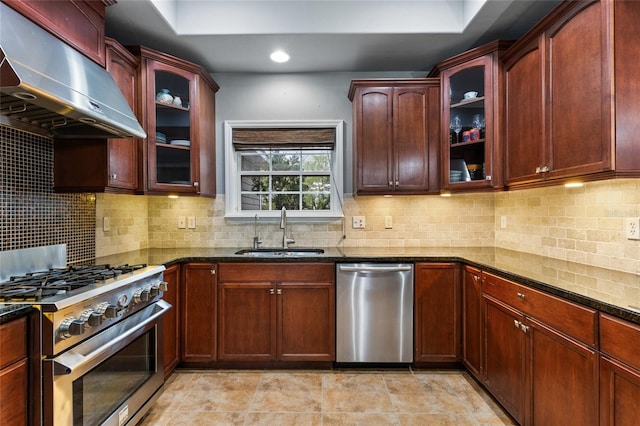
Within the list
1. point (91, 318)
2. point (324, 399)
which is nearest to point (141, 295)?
point (91, 318)

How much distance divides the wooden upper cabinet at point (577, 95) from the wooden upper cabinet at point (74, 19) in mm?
2748

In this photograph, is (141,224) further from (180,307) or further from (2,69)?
(2,69)

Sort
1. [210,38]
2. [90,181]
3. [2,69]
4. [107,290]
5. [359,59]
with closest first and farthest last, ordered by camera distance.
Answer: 1. [2,69]
2. [107,290]
3. [90,181]
4. [210,38]
5. [359,59]

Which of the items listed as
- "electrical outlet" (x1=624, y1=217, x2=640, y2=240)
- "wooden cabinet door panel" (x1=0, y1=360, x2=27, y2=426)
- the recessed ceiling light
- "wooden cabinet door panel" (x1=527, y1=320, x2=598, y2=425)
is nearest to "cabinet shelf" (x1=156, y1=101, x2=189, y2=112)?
the recessed ceiling light

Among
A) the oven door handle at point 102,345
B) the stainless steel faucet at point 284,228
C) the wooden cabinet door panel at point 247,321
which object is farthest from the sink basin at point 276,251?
the oven door handle at point 102,345

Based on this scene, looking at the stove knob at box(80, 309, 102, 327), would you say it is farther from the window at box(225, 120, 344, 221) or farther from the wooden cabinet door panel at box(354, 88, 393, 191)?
the wooden cabinet door panel at box(354, 88, 393, 191)

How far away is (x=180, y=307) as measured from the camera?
8.55ft

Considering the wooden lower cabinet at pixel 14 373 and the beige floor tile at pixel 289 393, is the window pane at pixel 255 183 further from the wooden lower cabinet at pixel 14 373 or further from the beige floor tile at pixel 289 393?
the wooden lower cabinet at pixel 14 373

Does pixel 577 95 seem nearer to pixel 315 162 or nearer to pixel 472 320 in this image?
pixel 472 320

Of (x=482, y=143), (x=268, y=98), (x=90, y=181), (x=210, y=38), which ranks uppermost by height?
(x=210, y=38)

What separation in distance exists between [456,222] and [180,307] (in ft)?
8.41

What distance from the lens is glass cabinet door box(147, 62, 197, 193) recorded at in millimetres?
2619

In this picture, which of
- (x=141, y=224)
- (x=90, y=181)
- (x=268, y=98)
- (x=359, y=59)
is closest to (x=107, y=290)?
(x=90, y=181)

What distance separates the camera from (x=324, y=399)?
2.26 metres
